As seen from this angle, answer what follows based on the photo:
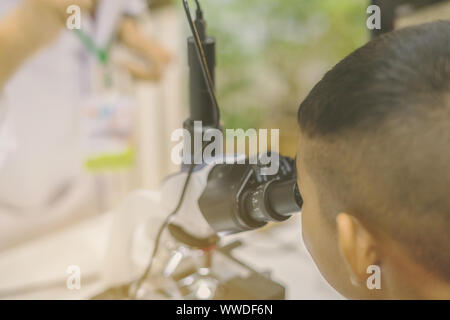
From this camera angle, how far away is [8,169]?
3.89ft

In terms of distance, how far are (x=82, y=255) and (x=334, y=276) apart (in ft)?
2.32

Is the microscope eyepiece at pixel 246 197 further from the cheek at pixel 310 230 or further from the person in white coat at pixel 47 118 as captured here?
the person in white coat at pixel 47 118

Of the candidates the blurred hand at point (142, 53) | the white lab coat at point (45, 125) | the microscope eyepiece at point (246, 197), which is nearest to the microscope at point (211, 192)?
the microscope eyepiece at point (246, 197)

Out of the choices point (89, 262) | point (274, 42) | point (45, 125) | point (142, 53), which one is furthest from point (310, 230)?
point (274, 42)

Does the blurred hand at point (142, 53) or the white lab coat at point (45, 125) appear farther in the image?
the white lab coat at point (45, 125)

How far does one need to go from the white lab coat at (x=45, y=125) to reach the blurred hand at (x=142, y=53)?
112mm

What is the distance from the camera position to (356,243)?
0.37 m

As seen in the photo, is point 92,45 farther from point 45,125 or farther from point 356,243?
point 356,243

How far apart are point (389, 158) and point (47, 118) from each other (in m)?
1.13

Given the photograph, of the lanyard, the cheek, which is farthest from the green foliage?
the cheek

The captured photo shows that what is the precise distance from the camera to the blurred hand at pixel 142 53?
3.35ft

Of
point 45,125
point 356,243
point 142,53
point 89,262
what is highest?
point 142,53

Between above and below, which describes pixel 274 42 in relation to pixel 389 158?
above
